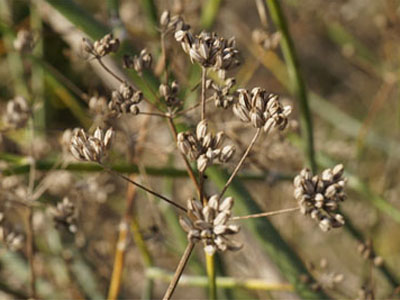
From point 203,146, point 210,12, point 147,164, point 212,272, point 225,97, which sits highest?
point 210,12

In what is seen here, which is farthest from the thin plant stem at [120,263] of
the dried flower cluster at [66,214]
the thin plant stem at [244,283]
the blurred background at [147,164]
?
the dried flower cluster at [66,214]

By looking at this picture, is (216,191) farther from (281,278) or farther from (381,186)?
(381,186)

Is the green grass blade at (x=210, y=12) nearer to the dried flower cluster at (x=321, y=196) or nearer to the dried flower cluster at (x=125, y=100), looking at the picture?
the dried flower cluster at (x=125, y=100)

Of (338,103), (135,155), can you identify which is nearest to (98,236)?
(135,155)

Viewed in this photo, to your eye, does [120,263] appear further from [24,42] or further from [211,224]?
[211,224]

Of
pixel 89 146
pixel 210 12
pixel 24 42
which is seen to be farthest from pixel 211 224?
pixel 210 12

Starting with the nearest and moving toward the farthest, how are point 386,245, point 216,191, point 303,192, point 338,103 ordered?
point 303,192
point 216,191
point 386,245
point 338,103
